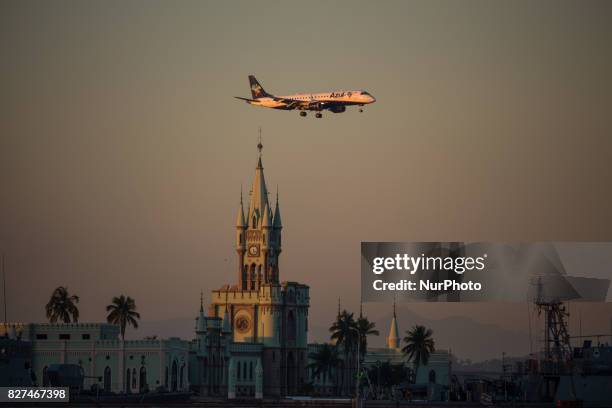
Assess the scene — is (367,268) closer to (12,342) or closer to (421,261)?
(421,261)

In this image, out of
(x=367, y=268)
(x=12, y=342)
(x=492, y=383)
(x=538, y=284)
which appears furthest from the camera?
(x=492, y=383)

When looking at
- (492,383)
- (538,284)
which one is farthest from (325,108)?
(538,284)

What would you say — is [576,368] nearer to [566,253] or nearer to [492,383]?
[566,253]

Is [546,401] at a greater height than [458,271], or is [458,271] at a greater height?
[458,271]

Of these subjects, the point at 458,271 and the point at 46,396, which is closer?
the point at 458,271

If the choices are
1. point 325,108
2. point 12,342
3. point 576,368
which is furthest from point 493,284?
point 325,108

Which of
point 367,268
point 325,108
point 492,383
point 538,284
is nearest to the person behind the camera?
point 367,268

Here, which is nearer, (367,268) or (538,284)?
(367,268)

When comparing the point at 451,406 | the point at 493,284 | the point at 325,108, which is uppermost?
the point at 325,108

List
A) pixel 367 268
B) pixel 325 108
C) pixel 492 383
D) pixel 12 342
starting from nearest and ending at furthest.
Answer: pixel 367 268, pixel 12 342, pixel 492 383, pixel 325 108
